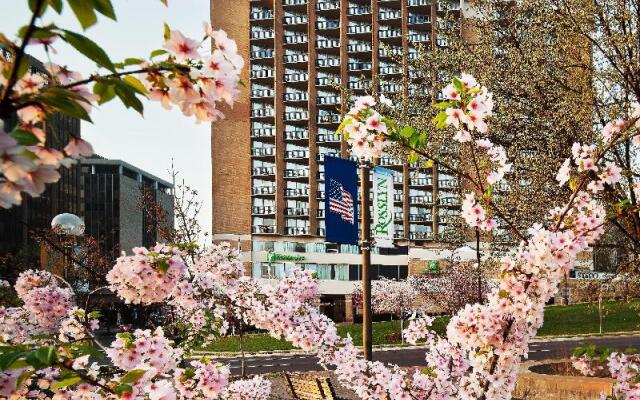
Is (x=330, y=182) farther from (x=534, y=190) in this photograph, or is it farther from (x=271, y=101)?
(x=271, y=101)

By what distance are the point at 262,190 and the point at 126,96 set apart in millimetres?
62193

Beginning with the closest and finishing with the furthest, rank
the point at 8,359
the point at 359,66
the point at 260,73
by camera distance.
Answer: the point at 8,359, the point at 260,73, the point at 359,66

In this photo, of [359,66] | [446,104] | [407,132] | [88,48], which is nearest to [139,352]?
[407,132]

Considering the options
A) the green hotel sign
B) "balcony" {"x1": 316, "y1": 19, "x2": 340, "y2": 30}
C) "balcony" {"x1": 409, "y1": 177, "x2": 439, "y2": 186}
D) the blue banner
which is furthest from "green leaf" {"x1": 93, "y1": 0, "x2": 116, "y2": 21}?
"balcony" {"x1": 316, "y1": 19, "x2": 340, "y2": 30}

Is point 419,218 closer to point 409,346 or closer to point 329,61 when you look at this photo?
point 329,61

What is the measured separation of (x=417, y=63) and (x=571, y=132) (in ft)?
16.9

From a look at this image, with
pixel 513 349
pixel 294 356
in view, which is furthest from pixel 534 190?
pixel 294 356

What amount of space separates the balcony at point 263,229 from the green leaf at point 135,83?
199 feet

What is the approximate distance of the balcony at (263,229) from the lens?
62719mm

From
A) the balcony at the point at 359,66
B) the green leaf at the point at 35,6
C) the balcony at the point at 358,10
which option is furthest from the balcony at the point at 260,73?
the green leaf at the point at 35,6

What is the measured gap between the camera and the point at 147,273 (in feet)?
18.9

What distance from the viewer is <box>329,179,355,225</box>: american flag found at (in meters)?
11.2

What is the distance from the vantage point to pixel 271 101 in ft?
213

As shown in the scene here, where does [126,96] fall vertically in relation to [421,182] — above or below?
below
